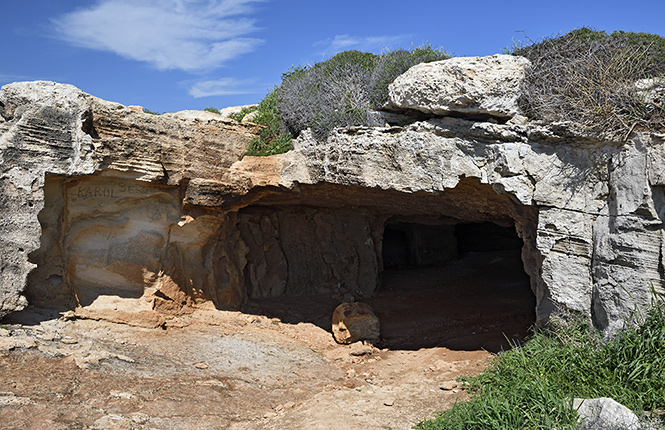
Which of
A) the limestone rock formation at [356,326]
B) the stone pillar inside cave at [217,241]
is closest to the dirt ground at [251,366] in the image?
the limestone rock formation at [356,326]

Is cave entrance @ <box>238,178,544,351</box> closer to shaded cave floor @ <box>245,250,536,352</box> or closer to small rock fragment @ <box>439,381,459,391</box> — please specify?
shaded cave floor @ <box>245,250,536,352</box>

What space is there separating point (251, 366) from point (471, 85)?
14.4ft

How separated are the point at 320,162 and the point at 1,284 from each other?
13.9 ft

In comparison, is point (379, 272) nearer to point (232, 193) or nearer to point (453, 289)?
point (453, 289)

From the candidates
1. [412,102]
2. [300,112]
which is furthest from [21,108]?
[412,102]

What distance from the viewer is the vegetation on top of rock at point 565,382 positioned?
Answer: 14.6 feet

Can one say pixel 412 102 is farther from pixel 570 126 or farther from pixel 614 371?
pixel 614 371

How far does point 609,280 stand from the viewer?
571 cm

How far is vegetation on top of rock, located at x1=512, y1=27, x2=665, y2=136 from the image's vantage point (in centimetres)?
573

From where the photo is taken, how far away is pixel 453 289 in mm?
10820

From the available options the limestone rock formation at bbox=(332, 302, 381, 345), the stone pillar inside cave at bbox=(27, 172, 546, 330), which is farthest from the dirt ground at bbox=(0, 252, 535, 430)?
the stone pillar inside cave at bbox=(27, 172, 546, 330)

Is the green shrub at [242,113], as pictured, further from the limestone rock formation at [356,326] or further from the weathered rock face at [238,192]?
the limestone rock formation at [356,326]

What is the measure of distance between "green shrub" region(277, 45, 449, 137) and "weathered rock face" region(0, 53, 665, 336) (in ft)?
1.35

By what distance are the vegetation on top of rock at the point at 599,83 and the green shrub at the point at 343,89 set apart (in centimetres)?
195
